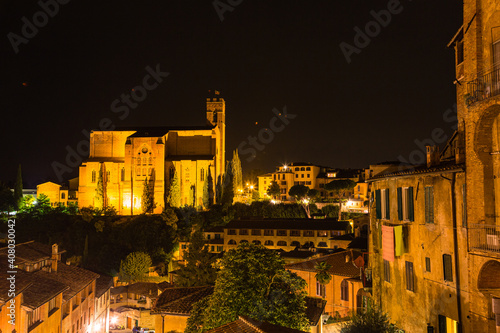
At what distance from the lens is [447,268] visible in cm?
1430

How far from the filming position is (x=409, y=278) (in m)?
→ 17.0

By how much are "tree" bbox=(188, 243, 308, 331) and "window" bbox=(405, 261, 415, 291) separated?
4603mm

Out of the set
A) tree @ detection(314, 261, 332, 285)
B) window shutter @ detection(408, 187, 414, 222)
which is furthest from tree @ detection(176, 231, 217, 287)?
window shutter @ detection(408, 187, 414, 222)

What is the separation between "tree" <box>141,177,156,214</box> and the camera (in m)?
68.4

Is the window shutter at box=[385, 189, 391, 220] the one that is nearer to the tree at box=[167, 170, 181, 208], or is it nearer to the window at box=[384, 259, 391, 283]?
the window at box=[384, 259, 391, 283]

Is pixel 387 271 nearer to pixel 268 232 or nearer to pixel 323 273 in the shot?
pixel 323 273

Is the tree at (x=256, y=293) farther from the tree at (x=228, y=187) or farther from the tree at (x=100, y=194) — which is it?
the tree at (x=100, y=194)

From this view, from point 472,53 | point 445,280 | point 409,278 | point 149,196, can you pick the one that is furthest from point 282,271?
point 149,196

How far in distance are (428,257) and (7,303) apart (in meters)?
18.4

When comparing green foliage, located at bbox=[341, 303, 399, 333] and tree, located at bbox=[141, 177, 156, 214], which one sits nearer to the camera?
green foliage, located at bbox=[341, 303, 399, 333]

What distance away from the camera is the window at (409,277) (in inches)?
658

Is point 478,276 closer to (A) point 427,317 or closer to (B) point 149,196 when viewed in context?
(A) point 427,317

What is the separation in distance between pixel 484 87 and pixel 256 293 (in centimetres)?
1196

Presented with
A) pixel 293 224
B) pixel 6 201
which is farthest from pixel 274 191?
pixel 6 201
